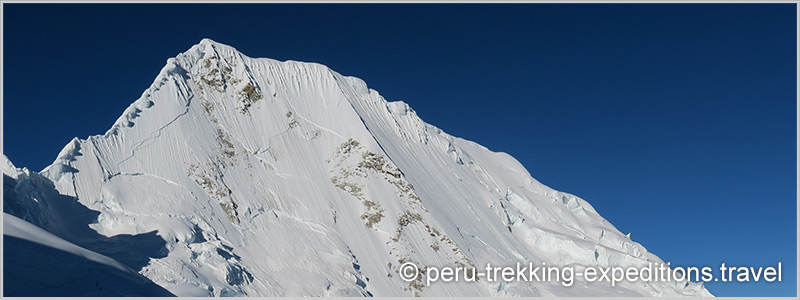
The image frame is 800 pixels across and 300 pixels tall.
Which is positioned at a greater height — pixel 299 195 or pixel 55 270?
pixel 299 195

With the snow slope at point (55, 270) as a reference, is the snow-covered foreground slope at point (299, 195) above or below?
above

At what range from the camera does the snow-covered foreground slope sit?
56.9m

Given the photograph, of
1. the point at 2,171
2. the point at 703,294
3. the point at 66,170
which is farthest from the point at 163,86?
the point at 703,294

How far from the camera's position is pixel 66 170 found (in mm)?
57188

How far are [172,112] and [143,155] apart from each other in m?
8.62

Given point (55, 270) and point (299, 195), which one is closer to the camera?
point (55, 270)

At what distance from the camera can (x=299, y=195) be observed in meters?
71.5

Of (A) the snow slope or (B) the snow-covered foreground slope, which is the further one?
(B) the snow-covered foreground slope

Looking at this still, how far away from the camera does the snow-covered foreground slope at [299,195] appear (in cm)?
5694

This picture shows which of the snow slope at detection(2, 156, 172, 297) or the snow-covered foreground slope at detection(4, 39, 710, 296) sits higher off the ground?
the snow-covered foreground slope at detection(4, 39, 710, 296)

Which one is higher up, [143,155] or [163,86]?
[163,86]

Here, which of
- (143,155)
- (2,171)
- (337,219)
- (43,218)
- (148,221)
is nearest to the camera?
(2,171)

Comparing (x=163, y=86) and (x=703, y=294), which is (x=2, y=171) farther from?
(x=703, y=294)

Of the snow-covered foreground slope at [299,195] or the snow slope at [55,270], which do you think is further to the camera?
the snow-covered foreground slope at [299,195]
